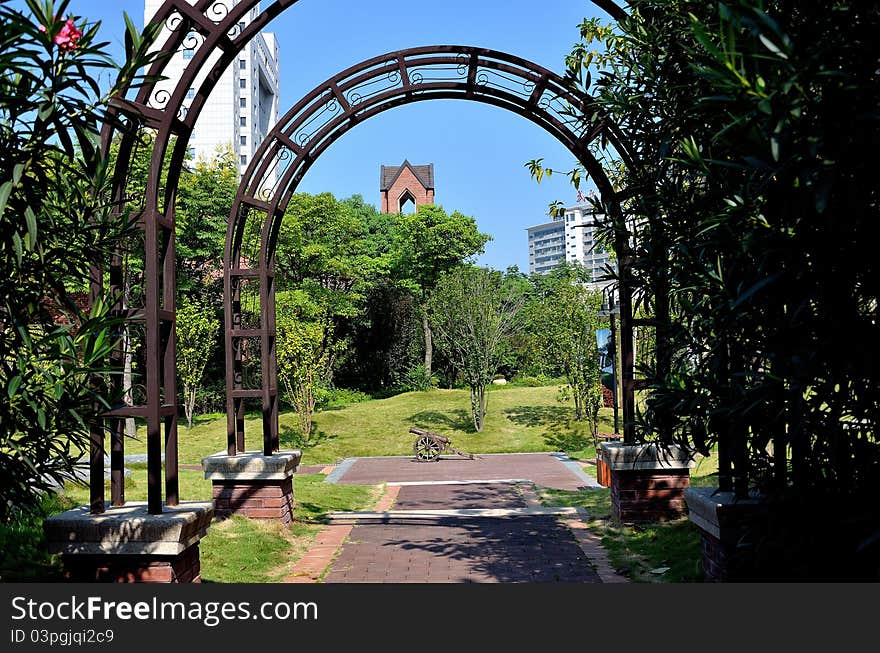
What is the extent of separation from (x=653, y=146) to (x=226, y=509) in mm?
6050

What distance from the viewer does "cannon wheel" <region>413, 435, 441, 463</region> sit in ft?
59.4

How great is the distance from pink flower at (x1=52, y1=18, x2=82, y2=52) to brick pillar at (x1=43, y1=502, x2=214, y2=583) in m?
2.73

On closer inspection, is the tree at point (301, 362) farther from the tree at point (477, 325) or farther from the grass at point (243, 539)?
the grass at point (243, 539)

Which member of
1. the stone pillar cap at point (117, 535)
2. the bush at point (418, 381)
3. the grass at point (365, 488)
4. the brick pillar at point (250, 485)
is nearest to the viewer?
the stone pillar cap at point (117, 535)

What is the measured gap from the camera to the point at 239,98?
198 feet

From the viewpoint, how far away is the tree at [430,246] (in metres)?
36.0

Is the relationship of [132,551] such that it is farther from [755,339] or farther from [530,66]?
[530,66]

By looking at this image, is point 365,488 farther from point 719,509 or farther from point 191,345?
point 191,345

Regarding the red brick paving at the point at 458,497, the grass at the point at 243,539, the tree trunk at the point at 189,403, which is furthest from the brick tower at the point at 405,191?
the grass at the point at 243,539

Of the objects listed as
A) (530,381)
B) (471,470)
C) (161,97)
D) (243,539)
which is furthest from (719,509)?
(530,381)

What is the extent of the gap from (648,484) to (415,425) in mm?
14469

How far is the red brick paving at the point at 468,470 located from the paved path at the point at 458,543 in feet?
2.98

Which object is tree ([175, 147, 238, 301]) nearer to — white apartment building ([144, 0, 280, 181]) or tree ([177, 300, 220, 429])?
tree ([177, 300, 220, 429])

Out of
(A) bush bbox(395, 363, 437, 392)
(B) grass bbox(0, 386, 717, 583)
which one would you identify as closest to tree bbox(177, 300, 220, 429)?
(B) grass bbox(0, 386, 717, 583)
